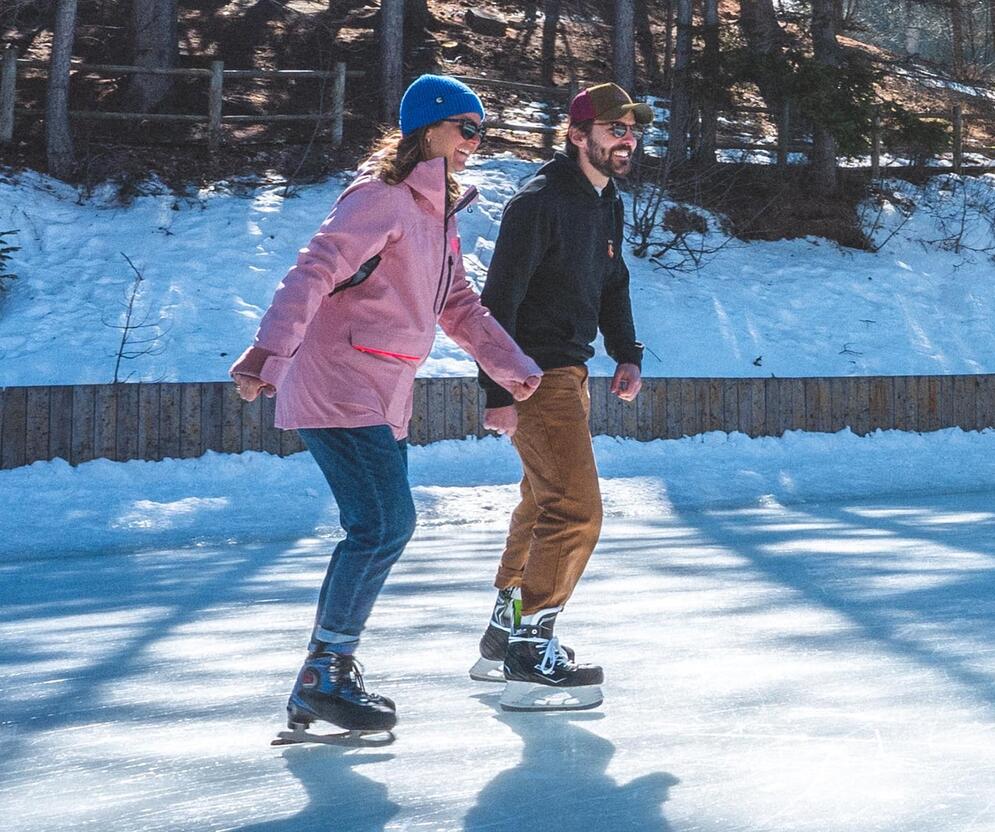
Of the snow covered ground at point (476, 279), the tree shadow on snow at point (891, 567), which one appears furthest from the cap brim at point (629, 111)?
the snow covered ground at point (476, 279)

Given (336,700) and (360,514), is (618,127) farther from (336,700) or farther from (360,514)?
(336,700)

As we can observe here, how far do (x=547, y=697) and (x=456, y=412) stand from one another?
717cm

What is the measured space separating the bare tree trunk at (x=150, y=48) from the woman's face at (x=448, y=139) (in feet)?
51.7

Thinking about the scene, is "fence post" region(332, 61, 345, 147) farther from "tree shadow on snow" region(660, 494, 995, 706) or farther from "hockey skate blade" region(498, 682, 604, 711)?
"hockey skate blade" region(498, 682, 604, 711)

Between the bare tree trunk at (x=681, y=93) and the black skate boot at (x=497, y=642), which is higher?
the bare tree trunk at (x=681, y=93)

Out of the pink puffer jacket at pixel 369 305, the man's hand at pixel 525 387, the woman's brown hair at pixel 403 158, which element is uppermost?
the woman's brown hair at pixel 403 158

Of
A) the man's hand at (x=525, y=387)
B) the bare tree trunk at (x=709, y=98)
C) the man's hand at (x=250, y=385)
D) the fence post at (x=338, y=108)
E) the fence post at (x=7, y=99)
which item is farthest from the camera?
the bare tree trunk at (x=709, y=98)

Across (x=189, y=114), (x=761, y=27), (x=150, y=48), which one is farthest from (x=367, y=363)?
(x=761, y=27)

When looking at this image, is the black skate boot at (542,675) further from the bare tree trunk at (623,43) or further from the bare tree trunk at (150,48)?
the bare tree trunk at (150,48)

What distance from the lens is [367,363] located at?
3.12 meters

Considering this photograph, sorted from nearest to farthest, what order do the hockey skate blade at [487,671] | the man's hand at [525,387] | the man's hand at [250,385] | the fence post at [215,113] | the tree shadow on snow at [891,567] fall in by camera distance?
1. the man's hand at [250,385]
2. the man's hand at [525,387]
3. the hockey skate blade at [487,671]
4. the tree shadow on snow at [891,567]
5. the fence post at [215,113]

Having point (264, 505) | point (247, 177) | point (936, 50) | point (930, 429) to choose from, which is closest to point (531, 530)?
point (264, 505)

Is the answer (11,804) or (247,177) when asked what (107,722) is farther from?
(247,177)

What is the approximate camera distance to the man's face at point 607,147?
369 centimetres
